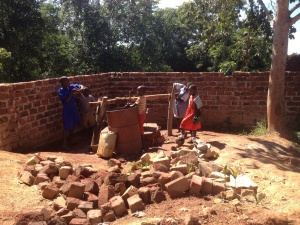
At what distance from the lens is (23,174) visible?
191 inches

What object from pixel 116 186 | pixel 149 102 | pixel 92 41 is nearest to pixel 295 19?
pixel 149 102

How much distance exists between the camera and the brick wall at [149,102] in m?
6.21

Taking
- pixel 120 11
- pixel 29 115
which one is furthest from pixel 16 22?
pixel 29 115

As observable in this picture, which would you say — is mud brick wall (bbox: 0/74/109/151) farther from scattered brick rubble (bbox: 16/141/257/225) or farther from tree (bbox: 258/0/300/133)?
tree (bbox: 258/0/300/133)

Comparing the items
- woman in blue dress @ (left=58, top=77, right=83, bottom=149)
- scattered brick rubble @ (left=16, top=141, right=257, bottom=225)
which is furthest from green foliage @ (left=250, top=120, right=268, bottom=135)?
woman in blue dress @ (left=58, top=77, right=83, bottom=149)

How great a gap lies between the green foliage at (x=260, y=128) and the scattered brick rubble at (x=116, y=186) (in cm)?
302

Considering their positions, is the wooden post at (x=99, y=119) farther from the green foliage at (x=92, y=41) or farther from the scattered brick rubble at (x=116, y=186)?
the green foliage at (x=92, y=41)

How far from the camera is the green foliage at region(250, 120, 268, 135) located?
26.0 ft

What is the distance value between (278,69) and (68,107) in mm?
4541

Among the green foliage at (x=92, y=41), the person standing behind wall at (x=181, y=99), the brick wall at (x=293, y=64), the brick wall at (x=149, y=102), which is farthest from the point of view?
the green foliage at (x=92, y=41)

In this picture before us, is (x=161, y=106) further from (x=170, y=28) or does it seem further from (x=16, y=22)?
(x=170, y=28)

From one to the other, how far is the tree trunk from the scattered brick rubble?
9.73 ft

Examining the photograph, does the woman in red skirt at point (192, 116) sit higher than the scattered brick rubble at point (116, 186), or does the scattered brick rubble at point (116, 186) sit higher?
the woman in red skirt at point (192, 116)

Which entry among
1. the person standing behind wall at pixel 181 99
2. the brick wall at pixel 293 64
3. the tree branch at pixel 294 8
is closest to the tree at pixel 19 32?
the person standing behind wall at pixel 181 99
